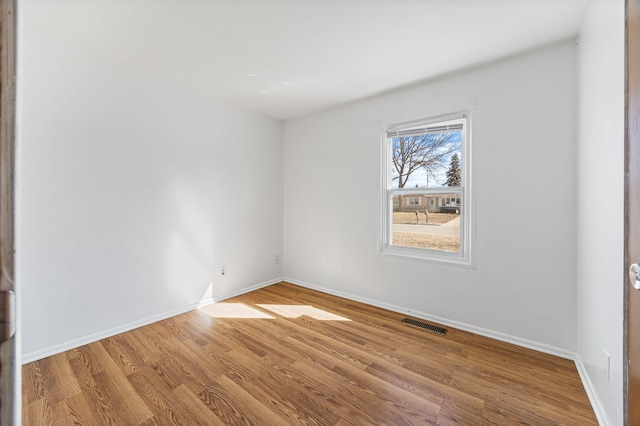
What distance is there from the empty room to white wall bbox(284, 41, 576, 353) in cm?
2

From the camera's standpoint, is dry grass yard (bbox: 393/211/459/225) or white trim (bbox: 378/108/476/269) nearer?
white trim (bbox: 378/108/476/269)

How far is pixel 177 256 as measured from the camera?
2.80 m

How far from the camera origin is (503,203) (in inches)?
89.4

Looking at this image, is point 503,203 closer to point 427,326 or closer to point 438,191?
point 438,191

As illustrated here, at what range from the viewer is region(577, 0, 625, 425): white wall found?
125 cm

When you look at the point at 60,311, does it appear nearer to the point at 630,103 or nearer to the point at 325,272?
the point at 325,272

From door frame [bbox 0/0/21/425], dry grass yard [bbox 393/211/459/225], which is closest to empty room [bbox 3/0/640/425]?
dry grass yard [bbox 393/211/459/225]

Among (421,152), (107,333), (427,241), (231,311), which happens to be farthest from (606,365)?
(107,333)

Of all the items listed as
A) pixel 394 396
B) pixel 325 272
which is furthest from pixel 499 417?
pixel 325 272

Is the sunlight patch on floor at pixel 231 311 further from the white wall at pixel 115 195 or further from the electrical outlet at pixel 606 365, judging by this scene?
the electrical outlet at pixel 606 365

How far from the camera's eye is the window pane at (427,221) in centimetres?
264

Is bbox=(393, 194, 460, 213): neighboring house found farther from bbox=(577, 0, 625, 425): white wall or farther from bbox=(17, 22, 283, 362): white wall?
bbox=(17, 22, 283, 362): white wall

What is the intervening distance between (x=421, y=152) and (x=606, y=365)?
2.09 m

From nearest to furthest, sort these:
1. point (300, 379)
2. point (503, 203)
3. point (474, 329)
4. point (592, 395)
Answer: point (592, 395), point (300, 379), point (503, 203), point (474, 329)
